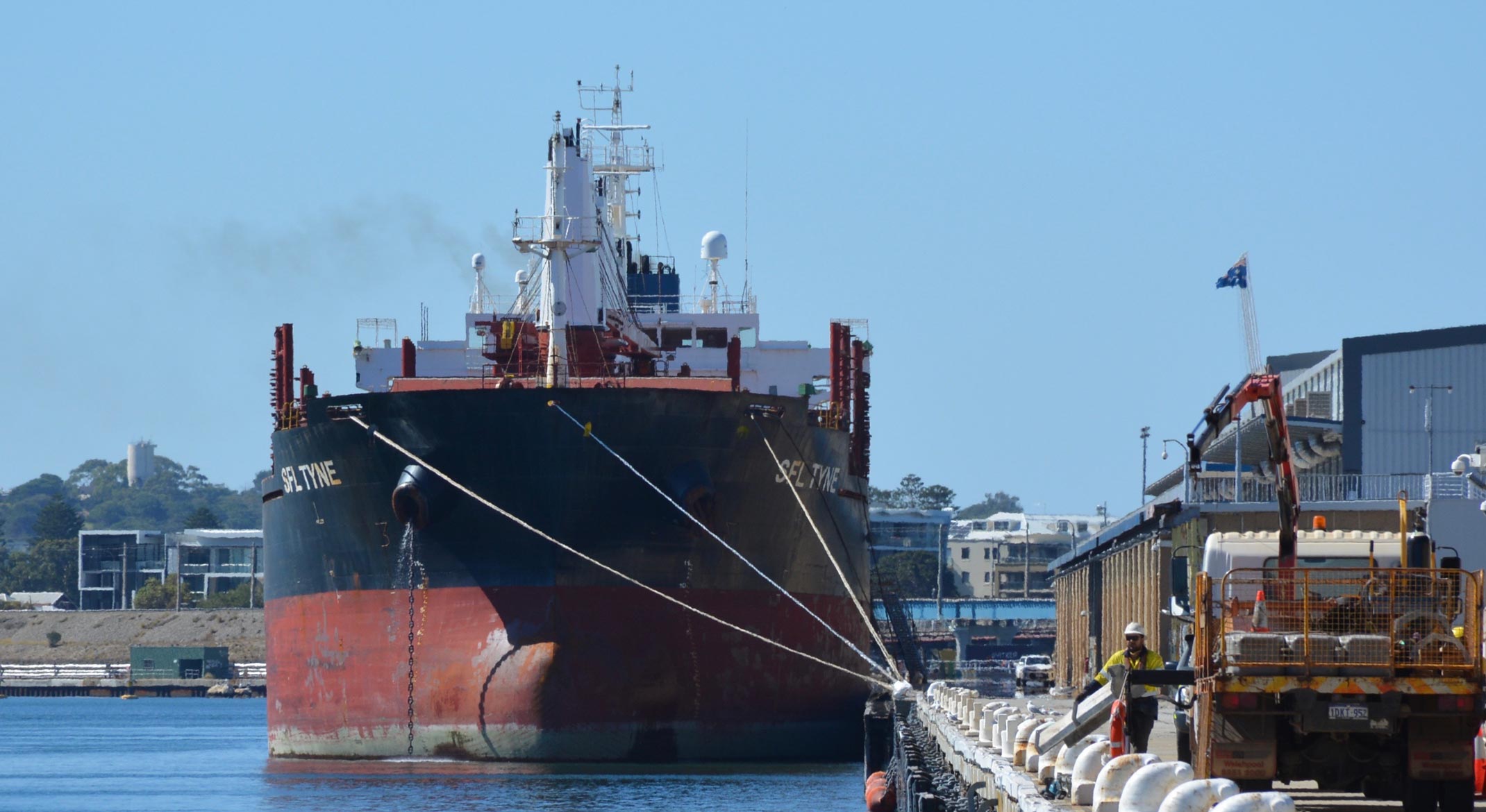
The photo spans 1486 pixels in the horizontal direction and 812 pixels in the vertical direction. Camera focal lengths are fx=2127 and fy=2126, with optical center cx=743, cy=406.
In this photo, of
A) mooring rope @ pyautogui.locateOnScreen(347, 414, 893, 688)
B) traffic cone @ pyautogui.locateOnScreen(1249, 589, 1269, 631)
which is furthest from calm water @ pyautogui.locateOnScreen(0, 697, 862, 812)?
traffic cone @ pyautogui.locateOnScreen(1249, 589, 1269, 631)

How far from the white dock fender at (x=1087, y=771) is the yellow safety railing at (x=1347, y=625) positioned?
131 cm

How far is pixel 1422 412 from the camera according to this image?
43.8 metres

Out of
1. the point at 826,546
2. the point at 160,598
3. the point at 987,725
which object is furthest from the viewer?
the point at 160,598

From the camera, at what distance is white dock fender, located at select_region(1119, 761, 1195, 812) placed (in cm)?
941

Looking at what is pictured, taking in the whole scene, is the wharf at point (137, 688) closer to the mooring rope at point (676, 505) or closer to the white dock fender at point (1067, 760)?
the mooring rope at point (676, 505)

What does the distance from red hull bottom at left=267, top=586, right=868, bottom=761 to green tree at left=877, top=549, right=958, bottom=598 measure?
113 metres

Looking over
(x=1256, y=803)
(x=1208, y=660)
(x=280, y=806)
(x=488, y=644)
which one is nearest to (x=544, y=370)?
(x=488, y=644)

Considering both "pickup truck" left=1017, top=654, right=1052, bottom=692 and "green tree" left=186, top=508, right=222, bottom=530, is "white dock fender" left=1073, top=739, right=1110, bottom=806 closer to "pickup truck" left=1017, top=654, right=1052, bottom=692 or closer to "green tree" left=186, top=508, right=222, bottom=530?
"pickup truck" left=1017, top=654, right=1052, bottom=692

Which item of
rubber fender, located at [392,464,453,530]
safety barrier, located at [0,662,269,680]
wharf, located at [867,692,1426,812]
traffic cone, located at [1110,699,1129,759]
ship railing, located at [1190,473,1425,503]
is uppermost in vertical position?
ship railing, located at [1190,473,1425,503]

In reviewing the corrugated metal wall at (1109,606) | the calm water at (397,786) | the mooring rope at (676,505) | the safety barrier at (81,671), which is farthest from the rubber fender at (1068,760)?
the safety barrier at (81,671)

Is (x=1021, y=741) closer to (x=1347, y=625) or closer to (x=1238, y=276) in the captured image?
(x=1347, y=625)

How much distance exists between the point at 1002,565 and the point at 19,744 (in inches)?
4542

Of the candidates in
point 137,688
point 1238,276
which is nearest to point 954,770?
point 1238,276

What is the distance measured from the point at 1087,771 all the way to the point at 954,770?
21.5ft
